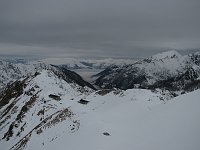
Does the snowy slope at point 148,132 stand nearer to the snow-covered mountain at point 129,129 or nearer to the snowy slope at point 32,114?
the snow-covered mountain at point 129,129

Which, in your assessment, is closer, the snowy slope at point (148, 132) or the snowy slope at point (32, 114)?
the snowy slope at point (148, 132)

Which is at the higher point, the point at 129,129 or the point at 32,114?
the point at 129,129

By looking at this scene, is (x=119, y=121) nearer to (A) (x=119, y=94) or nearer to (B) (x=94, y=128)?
(B) (x=94, y=128)

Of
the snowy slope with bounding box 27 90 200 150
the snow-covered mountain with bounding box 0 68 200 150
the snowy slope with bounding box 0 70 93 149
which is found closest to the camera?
the snowy slope with bounding box 27 90 200 150

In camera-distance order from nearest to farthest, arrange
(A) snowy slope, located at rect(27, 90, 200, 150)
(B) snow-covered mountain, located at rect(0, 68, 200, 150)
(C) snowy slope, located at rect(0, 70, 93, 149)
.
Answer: (A) snowy slope, located at rect(27, 90, 200, 150), (B) snow-covered mountain, located at rect(0, 68, 200, 150), (C) snowy slope, located at rect(0, 70, 93, 149)

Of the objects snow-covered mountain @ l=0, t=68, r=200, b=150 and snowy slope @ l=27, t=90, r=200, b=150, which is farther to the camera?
snow-covered mountain @ l=0, t=68, r=200, b=150

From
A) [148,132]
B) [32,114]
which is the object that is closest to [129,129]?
[148,132]

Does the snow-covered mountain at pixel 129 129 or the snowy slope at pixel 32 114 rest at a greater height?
the snow-covered mountain at pixel 129 129

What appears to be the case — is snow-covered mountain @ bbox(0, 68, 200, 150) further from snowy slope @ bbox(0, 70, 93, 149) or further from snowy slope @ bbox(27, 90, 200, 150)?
snowy slope @ bbox(0, 70, 93, 149)

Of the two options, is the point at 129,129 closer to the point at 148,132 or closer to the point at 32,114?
the point at 148,132

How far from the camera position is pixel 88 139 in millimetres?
27219

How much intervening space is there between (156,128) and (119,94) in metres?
33.9

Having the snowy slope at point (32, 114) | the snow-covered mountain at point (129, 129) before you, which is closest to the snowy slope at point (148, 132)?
the snow-covered mountain at point (129, 129)

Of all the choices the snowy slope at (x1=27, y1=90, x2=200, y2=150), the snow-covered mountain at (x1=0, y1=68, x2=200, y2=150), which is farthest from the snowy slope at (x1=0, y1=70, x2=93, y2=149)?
the snowy slope at (x1=27, y1=90, x2=200, y2=150)
